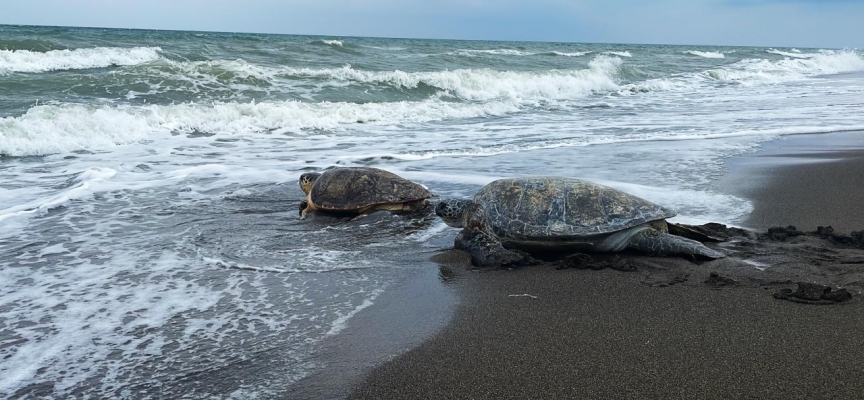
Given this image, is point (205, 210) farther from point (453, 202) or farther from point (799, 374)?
point (799, 374)

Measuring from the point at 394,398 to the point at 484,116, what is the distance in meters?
12.5

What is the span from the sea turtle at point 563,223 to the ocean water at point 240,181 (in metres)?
0.50

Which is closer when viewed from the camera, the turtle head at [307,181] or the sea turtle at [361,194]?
the sea turtle at [361,194]

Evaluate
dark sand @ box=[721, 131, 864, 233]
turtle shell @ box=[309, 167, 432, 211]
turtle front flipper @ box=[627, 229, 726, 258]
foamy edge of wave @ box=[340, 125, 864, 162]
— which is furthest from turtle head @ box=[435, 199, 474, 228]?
foamy edge of wave @ box=[340, 125, 864, 162]

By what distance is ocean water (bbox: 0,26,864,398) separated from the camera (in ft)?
10.8

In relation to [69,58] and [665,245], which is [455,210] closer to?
[665,245]

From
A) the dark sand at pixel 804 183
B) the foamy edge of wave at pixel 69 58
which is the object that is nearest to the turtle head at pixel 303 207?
the dark sand at pixel 804 183

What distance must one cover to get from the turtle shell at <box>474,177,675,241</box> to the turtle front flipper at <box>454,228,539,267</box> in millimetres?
Result: 127

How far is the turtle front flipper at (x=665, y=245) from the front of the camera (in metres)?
4.52

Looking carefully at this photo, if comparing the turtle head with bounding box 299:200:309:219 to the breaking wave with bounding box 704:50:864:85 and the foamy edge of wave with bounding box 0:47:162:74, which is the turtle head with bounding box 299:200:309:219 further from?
the breaking wave with bounding box 704:50:864:85

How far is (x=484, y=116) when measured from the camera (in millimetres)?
14930

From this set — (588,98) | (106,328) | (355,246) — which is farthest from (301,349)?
(588,98)

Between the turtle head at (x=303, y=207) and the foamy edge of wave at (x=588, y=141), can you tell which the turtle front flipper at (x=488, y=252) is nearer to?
the turtle head at (x=303, y=207)

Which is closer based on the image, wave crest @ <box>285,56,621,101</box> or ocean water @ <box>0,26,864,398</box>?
ocean water @ <box>0,26,864,398</box>
